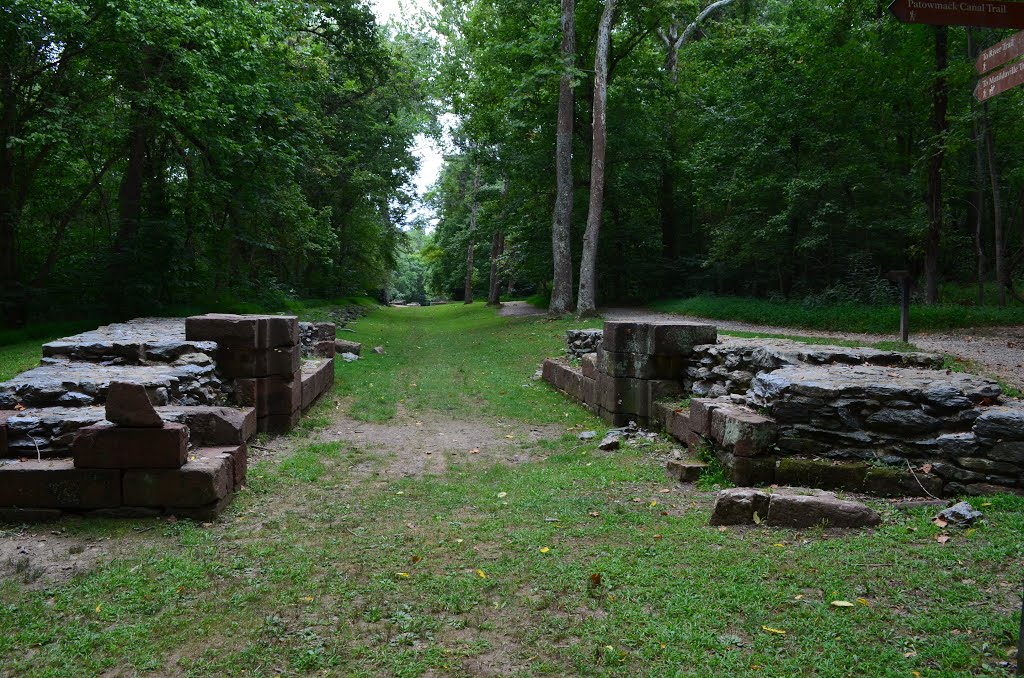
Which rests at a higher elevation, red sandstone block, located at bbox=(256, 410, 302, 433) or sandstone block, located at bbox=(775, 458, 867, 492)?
sandstone block, located at bbox=(775, 458, 867, 492)

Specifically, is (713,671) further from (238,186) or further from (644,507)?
(238,186)

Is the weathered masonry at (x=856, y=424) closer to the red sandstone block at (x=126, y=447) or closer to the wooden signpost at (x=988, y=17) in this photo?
the wooden signpost at (x=988, y=17)

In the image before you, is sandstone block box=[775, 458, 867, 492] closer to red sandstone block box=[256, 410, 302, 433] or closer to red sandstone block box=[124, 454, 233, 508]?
red sandstone block box=[124, 454, 233, 508]

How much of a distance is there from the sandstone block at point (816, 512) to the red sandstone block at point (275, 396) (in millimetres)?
5930

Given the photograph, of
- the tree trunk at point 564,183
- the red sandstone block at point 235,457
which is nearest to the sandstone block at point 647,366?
the red sandstone block at point 235,457

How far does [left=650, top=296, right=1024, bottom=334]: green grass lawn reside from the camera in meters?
13.8

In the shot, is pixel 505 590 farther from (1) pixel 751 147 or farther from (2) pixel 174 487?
(1) pixel 751 147

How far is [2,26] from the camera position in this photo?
42.8 feet

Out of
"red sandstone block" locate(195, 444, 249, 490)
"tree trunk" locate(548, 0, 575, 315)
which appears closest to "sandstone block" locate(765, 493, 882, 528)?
"red sandstone block" locate(195, 444, 249, 490)

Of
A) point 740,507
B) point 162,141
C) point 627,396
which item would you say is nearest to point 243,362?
point 627,396

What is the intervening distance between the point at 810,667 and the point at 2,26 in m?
17.0

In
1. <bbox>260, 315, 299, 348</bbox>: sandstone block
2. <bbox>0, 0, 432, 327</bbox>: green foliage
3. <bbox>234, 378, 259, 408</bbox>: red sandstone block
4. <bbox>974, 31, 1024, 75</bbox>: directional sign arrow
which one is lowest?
<bbox>234, 378, 259, 408</bbox>: red sandstone block

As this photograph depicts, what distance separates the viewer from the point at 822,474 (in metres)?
5.44

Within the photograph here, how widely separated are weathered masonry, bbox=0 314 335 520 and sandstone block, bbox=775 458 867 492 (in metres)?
4.67
